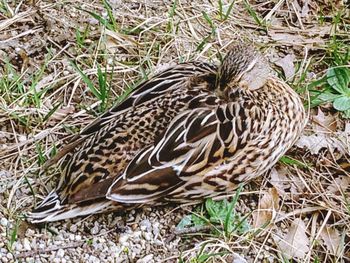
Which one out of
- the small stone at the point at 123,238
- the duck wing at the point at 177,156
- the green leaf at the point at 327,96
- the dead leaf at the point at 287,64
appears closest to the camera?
the duck wing at the point at 177,156

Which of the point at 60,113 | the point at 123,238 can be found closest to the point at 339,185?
the point at 123,238

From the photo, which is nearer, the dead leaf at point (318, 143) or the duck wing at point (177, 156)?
the duck wing at point (177, 156)

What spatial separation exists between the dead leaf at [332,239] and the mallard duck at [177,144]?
1.39ft

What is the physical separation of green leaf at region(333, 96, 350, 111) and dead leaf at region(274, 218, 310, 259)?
2.57 ft

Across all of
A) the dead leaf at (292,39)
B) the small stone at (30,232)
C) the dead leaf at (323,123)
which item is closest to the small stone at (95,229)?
the small stone at (30,232)

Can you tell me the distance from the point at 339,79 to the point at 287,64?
33 cm

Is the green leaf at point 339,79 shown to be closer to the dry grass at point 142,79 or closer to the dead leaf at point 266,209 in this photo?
the dry grass at point 142,79

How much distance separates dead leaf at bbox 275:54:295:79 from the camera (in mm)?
4954

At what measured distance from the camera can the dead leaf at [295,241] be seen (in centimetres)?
416

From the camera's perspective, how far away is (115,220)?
4230mm

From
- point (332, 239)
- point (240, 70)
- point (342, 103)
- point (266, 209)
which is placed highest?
point (240, 70)

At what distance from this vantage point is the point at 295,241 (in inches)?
166

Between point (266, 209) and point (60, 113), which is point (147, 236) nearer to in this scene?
point (266, 209)

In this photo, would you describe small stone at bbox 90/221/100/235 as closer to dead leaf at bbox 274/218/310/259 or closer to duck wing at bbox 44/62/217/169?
duck wing at bbox 44/62/217/169
